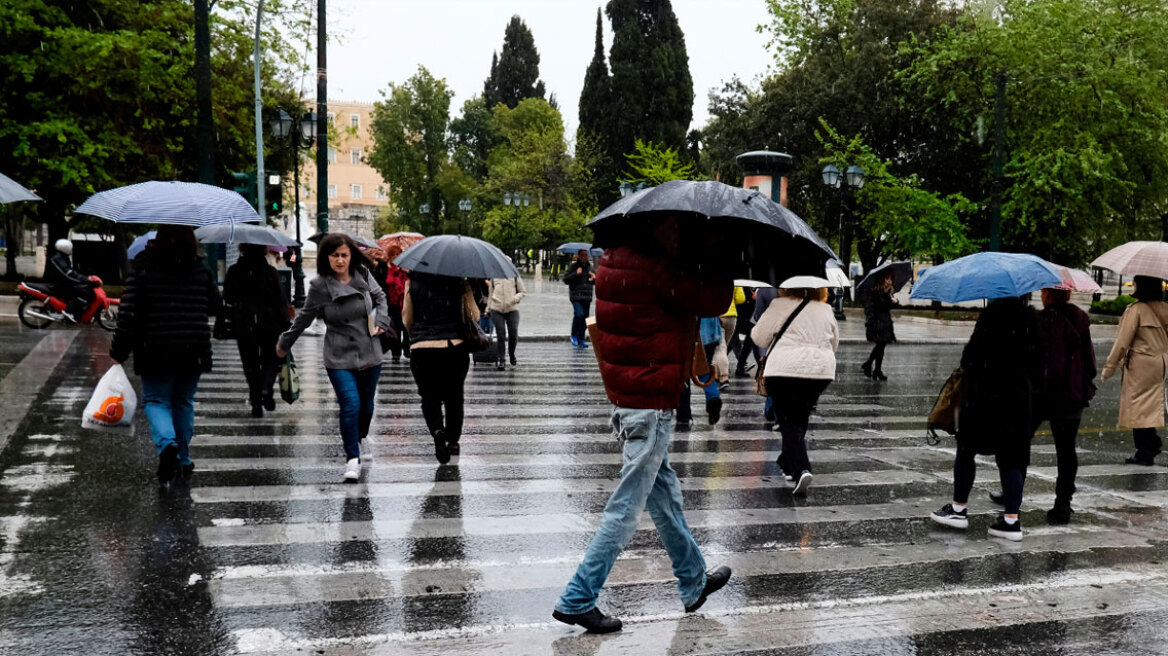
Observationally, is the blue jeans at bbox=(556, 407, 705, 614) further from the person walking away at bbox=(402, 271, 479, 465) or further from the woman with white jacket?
the person walking away at bbox=(402, 271, 479, 465)

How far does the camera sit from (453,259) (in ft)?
24.7

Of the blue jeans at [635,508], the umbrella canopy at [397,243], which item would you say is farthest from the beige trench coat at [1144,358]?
the umbrella canopy at [397,243]

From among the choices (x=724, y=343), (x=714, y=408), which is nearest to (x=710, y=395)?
(x=714, y=408)

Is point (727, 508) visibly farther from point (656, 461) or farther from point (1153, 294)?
point (1153, 294)

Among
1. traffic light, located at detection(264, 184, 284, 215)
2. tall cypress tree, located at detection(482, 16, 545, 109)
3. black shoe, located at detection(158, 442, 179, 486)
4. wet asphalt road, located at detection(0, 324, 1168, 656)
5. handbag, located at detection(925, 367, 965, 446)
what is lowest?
wet asphalt road, located at detection(0, 324, 1168, 656)

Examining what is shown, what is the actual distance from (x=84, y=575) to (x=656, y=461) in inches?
118

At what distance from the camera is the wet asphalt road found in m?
4.25

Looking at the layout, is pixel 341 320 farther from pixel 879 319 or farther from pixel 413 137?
pixel 413 137

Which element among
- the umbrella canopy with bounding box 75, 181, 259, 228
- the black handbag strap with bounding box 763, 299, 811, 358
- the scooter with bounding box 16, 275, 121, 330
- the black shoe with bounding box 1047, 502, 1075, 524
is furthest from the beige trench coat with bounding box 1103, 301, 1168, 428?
the scooter with bounding box 16, 275, 121, 330

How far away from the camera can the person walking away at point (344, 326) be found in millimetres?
7184

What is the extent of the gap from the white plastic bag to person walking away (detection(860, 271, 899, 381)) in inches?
447

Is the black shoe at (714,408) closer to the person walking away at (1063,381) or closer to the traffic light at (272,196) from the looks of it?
the person walking away at (1063,381)

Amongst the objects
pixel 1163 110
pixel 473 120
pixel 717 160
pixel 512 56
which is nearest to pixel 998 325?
pixel 1163 110

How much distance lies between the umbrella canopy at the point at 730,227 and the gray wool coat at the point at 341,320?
3.49 m
